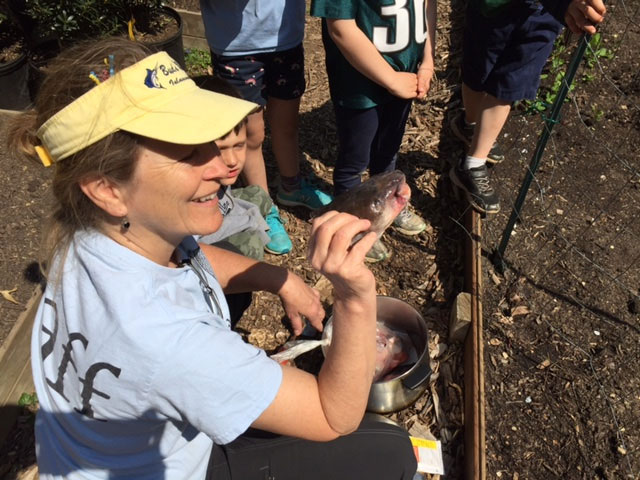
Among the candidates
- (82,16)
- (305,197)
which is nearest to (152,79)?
(305,197)

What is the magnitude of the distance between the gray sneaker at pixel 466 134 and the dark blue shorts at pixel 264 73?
1.61 metres

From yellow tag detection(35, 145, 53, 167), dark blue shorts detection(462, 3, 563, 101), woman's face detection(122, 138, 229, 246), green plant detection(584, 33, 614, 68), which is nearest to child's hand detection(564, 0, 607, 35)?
dark blue shorts detection(462, 3, 563, 101)

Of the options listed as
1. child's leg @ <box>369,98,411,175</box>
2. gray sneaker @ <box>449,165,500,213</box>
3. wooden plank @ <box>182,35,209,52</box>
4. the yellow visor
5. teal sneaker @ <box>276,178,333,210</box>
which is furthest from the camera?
wooden plank @ <box>182,35,209,52</box>

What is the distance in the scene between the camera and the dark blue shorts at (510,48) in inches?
119

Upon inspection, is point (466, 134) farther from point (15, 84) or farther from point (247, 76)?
point (15, 84)

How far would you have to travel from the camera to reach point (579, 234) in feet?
11.4

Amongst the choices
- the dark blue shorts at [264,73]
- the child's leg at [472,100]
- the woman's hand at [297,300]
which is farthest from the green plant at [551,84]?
the woman's hand at [297,300]

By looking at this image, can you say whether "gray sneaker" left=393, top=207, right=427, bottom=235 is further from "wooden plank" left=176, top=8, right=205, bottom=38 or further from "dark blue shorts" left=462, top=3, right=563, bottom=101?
"wooden plank" left=176, top=8, right=205, bottom=38

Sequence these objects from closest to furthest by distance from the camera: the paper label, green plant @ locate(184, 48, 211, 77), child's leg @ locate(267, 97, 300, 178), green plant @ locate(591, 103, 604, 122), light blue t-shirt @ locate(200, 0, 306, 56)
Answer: the paper label → light blue t-shirt @ locate(200, 0, 306, 56) → child's leg @ locate(267, 97, 300, 178) → green plant @ locate(591, 103, 604, 122) → green plant @ locate(184, 48, 211, 77)

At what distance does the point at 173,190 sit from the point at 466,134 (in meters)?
3.26

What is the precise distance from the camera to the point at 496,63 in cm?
326

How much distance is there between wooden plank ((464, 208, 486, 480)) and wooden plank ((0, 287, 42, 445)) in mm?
2315

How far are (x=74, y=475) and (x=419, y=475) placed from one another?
1.54 m

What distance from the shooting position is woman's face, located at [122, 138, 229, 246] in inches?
52.7
